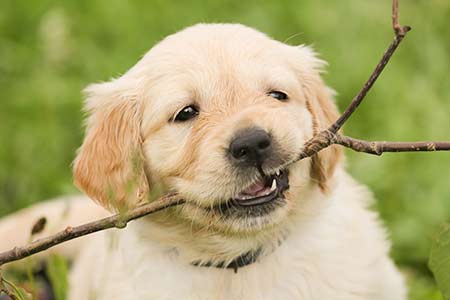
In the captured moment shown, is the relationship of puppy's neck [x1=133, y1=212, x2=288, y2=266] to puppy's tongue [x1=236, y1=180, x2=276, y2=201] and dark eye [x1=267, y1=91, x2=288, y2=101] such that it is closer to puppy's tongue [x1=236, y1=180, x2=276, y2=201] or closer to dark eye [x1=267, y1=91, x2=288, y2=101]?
puppy's tongue [x1=236, y1=180, x2=276, y2=201]

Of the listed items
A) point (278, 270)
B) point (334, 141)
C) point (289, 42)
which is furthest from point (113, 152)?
point (289, 42)

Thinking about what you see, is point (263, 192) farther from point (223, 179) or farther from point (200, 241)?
point (200, 241)

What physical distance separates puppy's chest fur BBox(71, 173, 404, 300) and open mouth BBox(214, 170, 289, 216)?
15.6 inches

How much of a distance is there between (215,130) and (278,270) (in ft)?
2.19

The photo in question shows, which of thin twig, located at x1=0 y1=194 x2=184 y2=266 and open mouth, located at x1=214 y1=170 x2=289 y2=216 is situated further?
open mouth, located at x1=214 y1=170 x2=289 y2=216

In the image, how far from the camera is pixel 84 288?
13.8 feet

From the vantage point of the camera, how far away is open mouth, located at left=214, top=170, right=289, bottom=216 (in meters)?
3.23

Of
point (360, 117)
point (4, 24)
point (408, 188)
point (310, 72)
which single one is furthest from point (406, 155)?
point (4, 24)

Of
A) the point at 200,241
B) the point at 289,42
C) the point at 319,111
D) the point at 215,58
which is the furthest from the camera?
the point at 289,42

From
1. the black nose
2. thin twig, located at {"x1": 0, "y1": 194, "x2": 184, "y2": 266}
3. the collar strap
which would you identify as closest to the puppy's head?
the black nose

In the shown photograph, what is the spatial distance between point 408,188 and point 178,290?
80.2 inches

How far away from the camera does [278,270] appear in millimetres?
3578

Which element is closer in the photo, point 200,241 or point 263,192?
point 263,192

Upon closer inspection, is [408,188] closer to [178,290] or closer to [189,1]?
[178,290]
